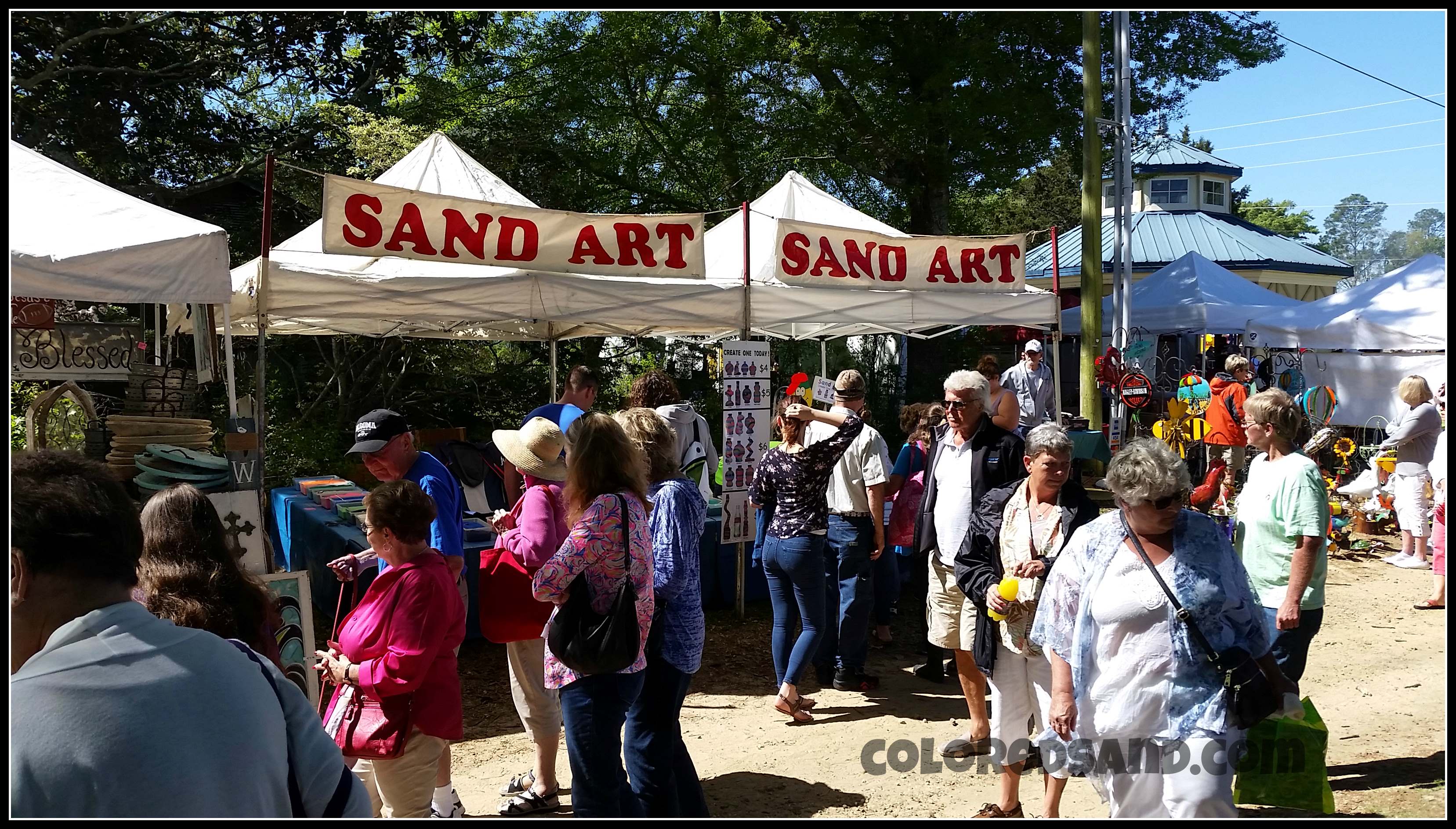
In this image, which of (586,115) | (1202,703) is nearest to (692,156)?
(586,115)

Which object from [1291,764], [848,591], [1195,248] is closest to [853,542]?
[848,591]

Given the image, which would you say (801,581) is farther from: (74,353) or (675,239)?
(74,353)

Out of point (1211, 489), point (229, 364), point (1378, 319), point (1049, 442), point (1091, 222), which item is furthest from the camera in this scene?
point (1091, 222)

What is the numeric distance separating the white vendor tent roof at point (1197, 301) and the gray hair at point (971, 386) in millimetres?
11389

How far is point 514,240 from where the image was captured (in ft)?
20.0

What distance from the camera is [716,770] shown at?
479 centimetres

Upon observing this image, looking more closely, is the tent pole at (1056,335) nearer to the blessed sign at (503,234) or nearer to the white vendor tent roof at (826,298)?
the white vendor tent roof at (826,298)

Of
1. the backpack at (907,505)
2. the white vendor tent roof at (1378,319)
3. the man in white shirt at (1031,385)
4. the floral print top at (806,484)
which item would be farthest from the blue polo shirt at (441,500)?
the white vendor tent roof at (1378,319)

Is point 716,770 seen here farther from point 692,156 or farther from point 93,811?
point 692,156

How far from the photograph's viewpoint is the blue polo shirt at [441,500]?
4055mm

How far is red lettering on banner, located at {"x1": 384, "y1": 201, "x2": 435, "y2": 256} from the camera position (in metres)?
5.67

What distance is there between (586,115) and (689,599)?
15339 mm

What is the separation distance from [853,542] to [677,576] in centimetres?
257

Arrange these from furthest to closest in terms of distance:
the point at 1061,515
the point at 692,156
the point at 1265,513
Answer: the point at 692,156, the point at 1265,513, the point at 1061,515
